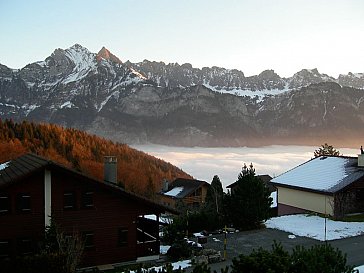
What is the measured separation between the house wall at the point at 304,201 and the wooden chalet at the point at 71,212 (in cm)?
1552

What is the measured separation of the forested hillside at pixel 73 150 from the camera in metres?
107

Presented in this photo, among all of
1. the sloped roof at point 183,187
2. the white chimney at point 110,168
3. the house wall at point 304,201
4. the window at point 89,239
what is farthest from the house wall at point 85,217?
the sloped roof at point 183,187

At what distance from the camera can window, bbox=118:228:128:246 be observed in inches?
893

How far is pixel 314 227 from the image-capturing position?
29516mm

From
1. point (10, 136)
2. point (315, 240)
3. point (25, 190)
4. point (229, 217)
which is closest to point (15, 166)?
point (25, 190)

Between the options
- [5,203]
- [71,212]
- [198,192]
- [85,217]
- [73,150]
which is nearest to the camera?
[5,203]

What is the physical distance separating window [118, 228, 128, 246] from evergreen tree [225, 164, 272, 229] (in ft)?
30.9

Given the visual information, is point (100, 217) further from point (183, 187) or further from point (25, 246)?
point (183, 187)

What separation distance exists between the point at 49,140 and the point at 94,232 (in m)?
103

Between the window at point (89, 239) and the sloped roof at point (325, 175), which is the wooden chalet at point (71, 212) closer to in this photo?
the window at point (89, 239)

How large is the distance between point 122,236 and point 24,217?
5097mm

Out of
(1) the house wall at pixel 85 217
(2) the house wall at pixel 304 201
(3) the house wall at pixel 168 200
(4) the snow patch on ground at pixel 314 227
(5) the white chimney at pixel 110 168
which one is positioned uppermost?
(5) the white chimney at pixel 110 168

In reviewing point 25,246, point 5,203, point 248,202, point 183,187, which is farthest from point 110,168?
point 183,187

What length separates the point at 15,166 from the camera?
23.6 metres
